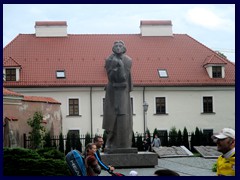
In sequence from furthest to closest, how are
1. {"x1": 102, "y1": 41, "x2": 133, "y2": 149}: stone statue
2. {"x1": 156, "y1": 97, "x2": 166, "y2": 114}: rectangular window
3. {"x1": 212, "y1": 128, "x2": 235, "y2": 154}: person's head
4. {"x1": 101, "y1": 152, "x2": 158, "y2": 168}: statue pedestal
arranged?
{"x1": 156, "y1": 97, "x2": 166, "y2": 114}: rectangular window → {"x1": 102, "y1": 41, "x2": 133, "y2": 149}: stone statue → {"x1": 101, "y1": 152, "x2": 158, "y2": 168}: statue pedestal → {"x1": 212, "y1": 128, "x2": 235, "y2": 154}: person's head

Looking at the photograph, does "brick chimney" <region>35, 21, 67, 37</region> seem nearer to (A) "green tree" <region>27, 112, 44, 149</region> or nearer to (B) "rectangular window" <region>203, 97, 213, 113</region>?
(B) "rectangular window" <region>203, 97, 213, 113</region>

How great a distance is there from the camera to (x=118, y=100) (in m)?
15.0

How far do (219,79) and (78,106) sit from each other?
11.4 meters

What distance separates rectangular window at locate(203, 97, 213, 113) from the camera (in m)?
41.2

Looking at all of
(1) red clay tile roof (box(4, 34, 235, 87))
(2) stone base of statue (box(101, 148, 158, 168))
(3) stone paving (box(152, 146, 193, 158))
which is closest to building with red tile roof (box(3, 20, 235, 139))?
(1) red clay tile roof (box(4, 34, 235, 87))

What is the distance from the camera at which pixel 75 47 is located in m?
43.5

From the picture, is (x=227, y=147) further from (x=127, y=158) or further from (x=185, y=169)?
(x=185, y=169)

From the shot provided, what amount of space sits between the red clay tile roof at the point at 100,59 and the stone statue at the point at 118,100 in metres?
24.4

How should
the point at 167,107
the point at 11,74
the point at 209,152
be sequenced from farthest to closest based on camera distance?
the point at 167,107
the point at 11,74
the point at 209,152

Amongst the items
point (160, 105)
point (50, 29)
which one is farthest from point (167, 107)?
point (50, 29)

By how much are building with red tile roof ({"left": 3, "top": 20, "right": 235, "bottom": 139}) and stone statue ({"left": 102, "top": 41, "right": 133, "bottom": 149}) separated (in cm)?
2441

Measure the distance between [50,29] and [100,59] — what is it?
5601 millimetres

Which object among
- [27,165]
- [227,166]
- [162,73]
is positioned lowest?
[27,165]

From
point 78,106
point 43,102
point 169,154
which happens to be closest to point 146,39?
point 78,106
